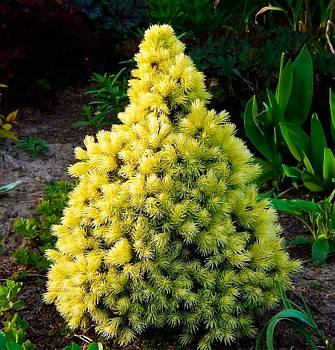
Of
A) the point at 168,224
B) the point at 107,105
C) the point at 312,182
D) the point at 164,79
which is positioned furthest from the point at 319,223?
the point at 107,105

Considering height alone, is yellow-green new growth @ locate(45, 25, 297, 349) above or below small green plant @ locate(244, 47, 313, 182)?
above

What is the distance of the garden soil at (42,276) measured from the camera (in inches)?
100

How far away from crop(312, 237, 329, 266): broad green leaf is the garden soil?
6cm

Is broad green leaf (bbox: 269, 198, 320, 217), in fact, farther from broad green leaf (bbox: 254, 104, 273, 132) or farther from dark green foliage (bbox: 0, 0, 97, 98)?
dark green foliage (bbox: 0, 0, 97, 98)

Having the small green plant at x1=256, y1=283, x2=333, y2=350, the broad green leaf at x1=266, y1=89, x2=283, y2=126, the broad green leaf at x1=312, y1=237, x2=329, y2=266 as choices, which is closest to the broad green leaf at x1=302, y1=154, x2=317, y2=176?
the broad green leaf at x1=266, y1=89, x2=283, y2=126

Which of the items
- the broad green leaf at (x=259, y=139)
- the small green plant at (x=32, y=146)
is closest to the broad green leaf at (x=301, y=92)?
the broad green leaf at (x=259, y=139)

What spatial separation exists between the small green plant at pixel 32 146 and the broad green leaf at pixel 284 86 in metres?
1.94

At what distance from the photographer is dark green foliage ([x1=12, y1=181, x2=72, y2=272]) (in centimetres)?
301

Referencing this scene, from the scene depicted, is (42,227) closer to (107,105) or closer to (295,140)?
(295,140)

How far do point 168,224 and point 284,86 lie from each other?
2.08 m

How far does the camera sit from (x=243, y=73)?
4695mm

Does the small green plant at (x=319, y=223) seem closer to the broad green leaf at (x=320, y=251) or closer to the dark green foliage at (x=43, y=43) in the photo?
the broad green leaf at (x=320, y=251)

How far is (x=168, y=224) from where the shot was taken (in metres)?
2.30

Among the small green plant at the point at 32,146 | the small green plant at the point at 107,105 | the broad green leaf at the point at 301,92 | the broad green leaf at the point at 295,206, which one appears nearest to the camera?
the broad green leaf at the point at 295,206
